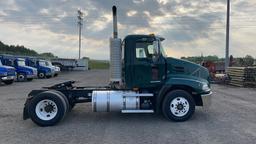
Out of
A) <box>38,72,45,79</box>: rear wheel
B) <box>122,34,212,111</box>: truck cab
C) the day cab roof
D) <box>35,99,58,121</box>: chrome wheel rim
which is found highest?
the day cab roof

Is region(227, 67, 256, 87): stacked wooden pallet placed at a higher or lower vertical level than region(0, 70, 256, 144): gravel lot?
higher

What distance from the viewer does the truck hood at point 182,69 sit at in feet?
34.0

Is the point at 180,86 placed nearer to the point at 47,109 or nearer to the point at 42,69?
the point at 47,109

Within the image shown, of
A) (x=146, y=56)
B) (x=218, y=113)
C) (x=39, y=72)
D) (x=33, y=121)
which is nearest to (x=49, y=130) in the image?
(x=33, y=121)

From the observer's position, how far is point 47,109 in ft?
31.7

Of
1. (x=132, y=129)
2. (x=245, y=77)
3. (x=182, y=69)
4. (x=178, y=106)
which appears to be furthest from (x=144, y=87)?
(x=245, y=77)

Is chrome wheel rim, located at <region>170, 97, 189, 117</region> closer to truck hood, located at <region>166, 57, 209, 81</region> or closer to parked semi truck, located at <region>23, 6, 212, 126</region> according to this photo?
parked semi truck, located at <region>23, 6, 212, 126</region>

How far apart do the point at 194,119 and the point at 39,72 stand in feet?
101

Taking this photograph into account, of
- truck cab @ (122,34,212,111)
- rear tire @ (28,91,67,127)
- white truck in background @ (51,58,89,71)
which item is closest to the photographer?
rear tire @ (28,91,67,127)

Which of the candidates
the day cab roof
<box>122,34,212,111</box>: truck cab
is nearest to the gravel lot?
<box>122,34,212,111</box>: truck cab

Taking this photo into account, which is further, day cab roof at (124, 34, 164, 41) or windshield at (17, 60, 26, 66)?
windshield at (17, 60, 26, 66)

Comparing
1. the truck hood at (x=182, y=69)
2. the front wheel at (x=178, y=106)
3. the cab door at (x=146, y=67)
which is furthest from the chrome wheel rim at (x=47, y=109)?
the truck hood at (x=182, y=69)

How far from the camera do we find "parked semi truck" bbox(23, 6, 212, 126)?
9.97m

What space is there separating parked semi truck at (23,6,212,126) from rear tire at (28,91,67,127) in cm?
3
